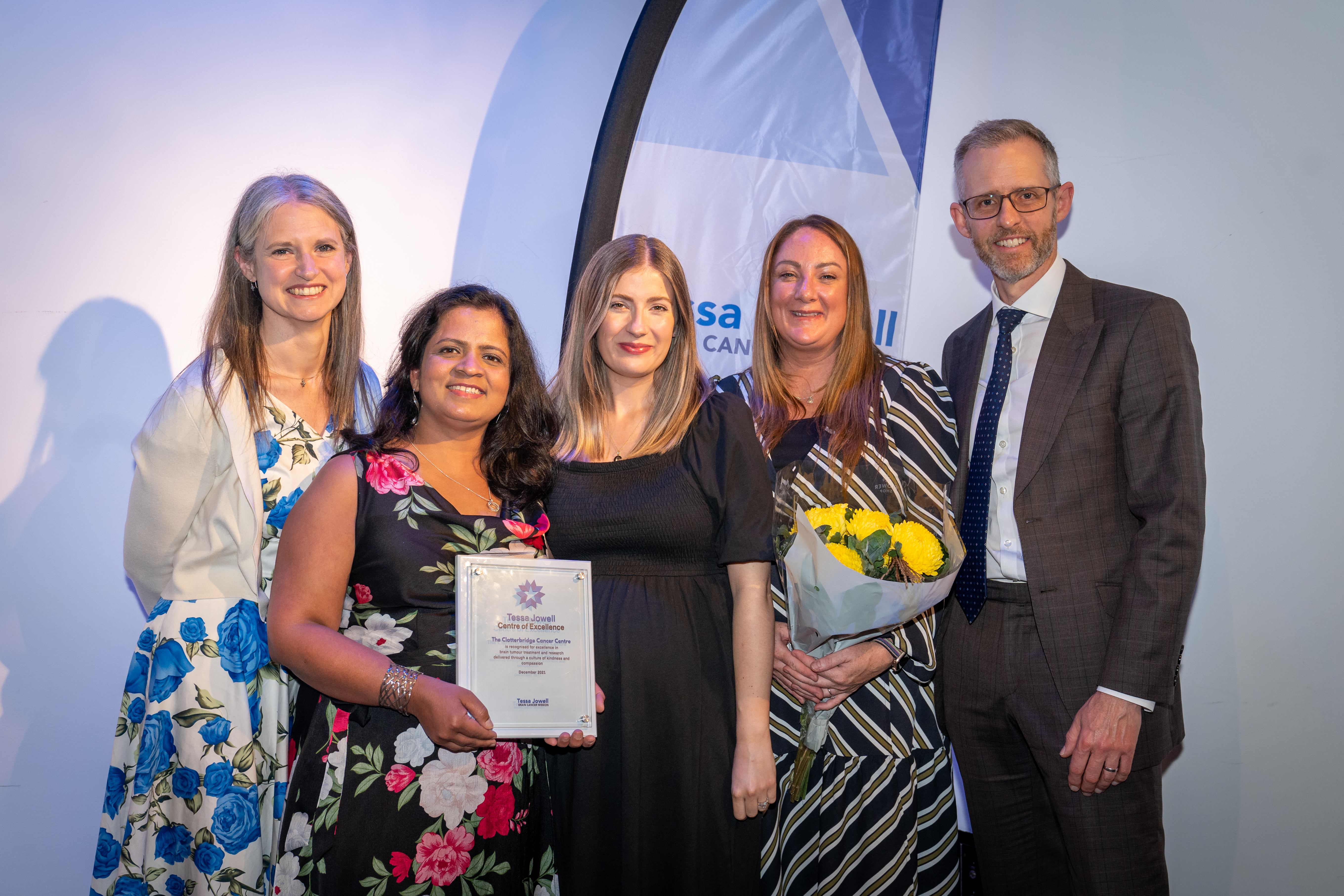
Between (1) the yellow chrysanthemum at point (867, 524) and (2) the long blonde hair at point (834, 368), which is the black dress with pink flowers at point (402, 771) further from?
(2) the long blonde hair at point (834, 368)

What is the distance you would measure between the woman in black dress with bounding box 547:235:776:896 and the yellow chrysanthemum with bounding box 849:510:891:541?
0.62 ft

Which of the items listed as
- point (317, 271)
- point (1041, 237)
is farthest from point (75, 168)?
point (1041, 237)

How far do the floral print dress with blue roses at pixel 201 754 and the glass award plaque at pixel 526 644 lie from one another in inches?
18.7

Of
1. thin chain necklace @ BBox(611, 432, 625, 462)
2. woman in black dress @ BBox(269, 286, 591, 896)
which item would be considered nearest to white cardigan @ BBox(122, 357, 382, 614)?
woman in black dress @ BBox(269, 286, 591, 896)

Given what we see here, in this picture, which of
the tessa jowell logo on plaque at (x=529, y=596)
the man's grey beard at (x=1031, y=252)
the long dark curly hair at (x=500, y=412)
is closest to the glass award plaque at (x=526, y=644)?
the tessa jowell logo on plaque at (x=529, y=596)

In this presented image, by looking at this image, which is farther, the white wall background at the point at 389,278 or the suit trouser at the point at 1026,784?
the white wall background at the point at 389,278

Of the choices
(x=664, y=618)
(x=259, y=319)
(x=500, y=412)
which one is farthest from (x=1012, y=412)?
(x=259, y=319)

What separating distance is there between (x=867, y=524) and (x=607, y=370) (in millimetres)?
745

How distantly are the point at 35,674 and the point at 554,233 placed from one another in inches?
80.0

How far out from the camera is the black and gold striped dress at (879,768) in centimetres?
206

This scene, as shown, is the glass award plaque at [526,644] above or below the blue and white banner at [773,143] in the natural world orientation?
below

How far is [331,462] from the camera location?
181 cm

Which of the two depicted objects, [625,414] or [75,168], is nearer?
[625,414]

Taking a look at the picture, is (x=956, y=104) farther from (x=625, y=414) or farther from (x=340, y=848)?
(x=340, y=848)
